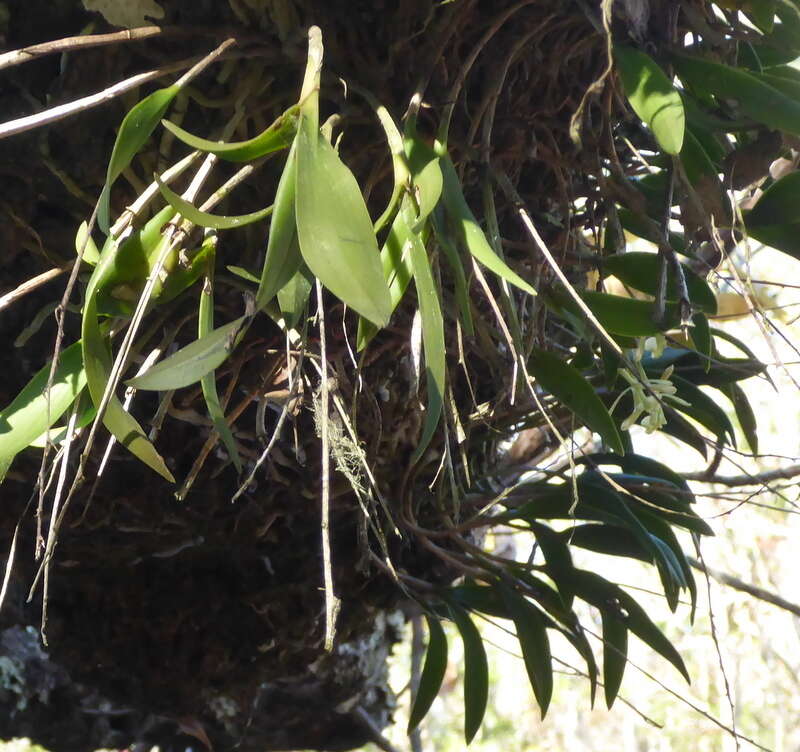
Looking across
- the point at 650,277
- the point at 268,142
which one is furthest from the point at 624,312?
the point at 268,142

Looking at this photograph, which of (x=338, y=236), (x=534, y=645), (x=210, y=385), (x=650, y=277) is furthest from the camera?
(x=534, y=645)

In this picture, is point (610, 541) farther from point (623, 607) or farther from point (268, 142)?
point (268, 142)

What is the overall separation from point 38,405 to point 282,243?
0.19 m

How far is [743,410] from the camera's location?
83 cm

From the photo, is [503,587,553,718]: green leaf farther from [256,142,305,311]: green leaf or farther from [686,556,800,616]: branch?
[256,142,305,311]: green leaf

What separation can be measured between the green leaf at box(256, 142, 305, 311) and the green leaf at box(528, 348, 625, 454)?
0.24 meters

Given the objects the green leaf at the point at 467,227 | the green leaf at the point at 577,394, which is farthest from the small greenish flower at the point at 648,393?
the green leaf at the point at 467,227

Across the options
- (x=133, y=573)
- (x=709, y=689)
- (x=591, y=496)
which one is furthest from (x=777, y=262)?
(x=133, y=573)

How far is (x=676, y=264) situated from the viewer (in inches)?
21.1

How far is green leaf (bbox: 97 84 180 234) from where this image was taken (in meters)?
0.44

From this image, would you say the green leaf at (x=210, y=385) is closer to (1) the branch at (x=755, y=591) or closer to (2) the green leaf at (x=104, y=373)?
(2) the green leaf at (x=104, y=373)

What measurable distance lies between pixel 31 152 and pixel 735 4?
432 millimetres

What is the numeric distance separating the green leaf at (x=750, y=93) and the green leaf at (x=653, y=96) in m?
0.04

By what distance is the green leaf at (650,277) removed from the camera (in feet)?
1.90
